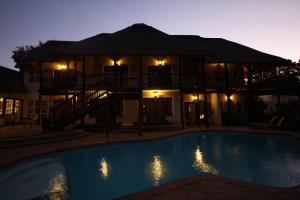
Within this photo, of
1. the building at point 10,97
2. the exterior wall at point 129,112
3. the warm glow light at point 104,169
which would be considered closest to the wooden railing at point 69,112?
the exterior wall at point 129,112

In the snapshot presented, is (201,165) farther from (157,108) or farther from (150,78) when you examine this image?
(150,78)

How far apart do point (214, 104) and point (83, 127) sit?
13966mm

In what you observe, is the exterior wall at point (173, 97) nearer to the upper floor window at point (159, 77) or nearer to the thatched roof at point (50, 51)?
the upper floor window at point (159, 77)

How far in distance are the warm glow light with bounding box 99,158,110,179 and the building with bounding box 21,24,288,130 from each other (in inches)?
340

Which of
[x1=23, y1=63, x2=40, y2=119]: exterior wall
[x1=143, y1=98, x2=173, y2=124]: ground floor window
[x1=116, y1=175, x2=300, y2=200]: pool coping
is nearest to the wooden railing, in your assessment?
[x1=143, y1=98, x2=173, y2=124]: ground floor window

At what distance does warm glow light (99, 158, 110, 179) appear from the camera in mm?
6984

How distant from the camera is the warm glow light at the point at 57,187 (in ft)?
16.9

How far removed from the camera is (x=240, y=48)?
23.5 metres

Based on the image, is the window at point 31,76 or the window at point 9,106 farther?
the window at point 31,76

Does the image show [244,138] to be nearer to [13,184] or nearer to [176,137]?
[176,137]

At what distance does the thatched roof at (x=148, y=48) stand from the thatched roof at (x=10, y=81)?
368 cm

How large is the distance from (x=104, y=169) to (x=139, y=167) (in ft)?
4.79

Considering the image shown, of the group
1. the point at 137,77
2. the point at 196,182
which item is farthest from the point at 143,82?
the point at 196,182

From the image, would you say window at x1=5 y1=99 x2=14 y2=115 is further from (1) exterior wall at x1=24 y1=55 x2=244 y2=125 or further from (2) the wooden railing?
(2) the wooden railing
